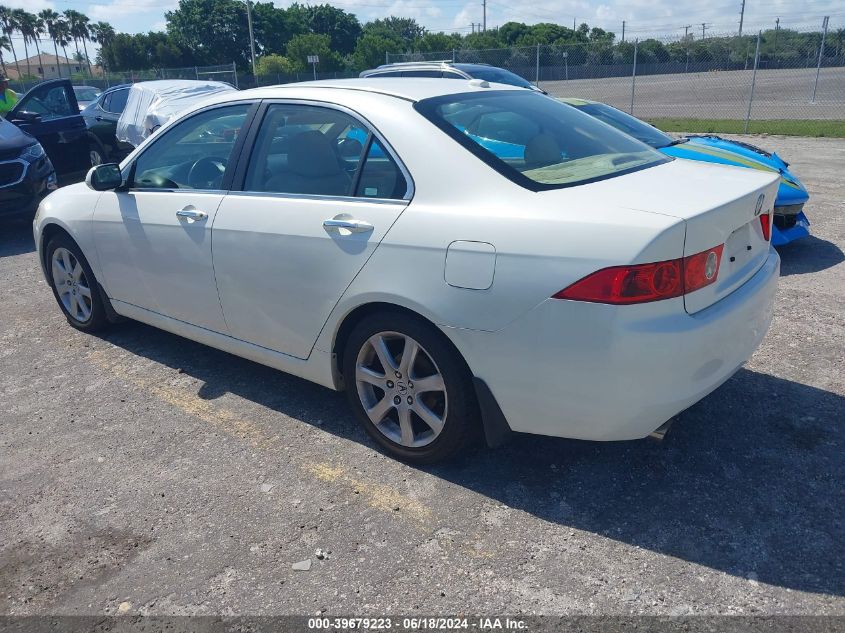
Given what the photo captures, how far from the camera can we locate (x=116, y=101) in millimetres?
12945

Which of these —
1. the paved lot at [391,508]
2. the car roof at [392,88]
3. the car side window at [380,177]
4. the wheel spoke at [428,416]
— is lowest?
the paved lot at [391,508]

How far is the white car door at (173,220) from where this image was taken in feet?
12.8

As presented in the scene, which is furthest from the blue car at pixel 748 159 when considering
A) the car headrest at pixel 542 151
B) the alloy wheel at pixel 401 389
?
the alloy wheel at pixel 401 389

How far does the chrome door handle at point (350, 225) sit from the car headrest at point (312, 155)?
0.32 meters

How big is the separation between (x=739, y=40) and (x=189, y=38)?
62.7 metres

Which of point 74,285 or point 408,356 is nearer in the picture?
point 408,356

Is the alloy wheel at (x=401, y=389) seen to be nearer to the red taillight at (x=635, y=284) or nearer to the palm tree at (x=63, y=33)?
the red taillight at (x=635, y=284)

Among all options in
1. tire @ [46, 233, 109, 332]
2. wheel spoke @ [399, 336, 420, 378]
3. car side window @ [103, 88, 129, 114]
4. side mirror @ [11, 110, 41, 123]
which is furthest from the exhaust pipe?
car side window @ [103, 88, 129, 114]

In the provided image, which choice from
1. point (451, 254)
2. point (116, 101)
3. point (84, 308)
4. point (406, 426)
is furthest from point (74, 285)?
point (116, 101)

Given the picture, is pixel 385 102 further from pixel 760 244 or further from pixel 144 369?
pixel 144 369

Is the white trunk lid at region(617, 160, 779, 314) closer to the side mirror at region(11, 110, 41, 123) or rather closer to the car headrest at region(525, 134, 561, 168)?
the car headrest at region(525, 134, 561, 168)

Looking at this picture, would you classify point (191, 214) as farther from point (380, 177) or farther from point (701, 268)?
point (701, 268)

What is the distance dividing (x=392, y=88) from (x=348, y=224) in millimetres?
848

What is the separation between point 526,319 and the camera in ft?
8.84
